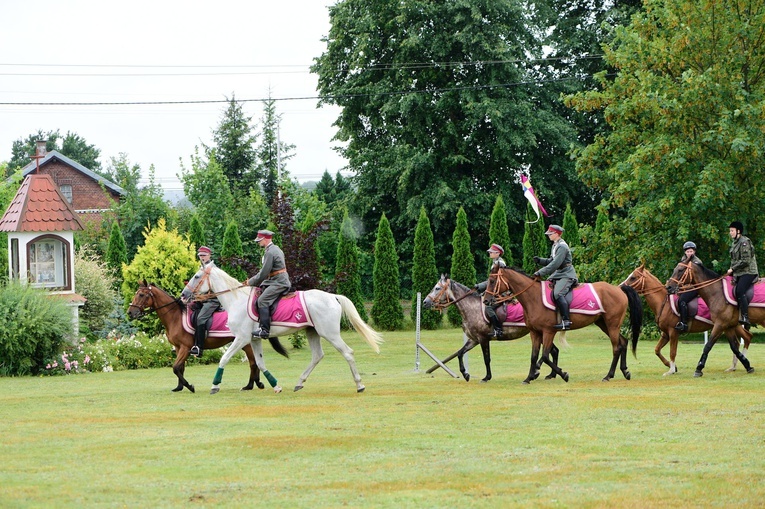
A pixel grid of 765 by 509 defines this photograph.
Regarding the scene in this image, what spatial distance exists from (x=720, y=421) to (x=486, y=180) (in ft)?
103

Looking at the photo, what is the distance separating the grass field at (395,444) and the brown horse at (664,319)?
20.1 inches

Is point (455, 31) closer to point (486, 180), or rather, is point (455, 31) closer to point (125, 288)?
point (486, 180)

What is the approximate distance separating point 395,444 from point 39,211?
15.9 m

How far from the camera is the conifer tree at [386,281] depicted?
34906 mm

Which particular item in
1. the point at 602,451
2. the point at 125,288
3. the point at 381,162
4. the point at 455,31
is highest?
the point at 455,31

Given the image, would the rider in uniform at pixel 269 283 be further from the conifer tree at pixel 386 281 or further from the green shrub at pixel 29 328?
the conifer tree at pixel 386 281

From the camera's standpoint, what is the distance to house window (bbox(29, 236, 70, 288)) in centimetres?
2427

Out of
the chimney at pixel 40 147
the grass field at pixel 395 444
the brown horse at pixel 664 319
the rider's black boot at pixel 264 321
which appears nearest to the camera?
the grass field at pixel 395 444

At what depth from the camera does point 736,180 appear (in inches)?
1093

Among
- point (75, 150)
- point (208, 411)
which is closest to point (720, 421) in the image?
point (208, 411)

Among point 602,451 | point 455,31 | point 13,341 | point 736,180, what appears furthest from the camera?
point 455,31

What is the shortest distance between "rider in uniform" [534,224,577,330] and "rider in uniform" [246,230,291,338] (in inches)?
168

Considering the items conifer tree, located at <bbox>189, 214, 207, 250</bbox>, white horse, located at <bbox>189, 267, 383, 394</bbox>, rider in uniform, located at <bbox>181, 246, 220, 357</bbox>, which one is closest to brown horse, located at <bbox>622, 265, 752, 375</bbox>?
white horse, located at <bbox>189, 267, 383, 394</bbox>

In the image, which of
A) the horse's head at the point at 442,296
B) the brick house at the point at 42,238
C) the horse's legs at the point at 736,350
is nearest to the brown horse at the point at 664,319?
the horse's legs at the point at 736,350
